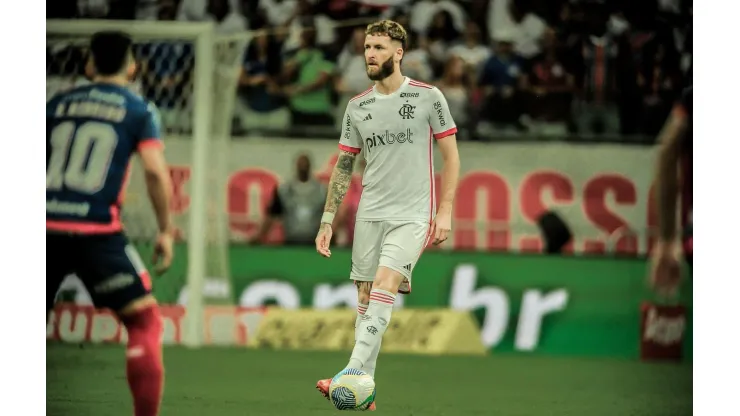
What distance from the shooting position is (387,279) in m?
6.15

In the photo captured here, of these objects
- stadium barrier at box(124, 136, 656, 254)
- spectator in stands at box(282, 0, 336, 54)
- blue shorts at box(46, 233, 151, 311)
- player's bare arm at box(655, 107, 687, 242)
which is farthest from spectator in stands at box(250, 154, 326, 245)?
blue shorts at box(46, 233, 151, 311)

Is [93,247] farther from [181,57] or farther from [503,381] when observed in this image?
[181,57]

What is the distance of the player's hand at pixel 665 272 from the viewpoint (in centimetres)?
1092

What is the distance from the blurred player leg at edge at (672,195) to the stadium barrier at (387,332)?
5.53 feet

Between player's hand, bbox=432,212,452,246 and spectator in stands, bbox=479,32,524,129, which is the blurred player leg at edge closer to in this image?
spectator in stands, bbox=479,32,524,129

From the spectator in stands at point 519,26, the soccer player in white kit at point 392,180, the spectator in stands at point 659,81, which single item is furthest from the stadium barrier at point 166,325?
the soccer player in white kit at point 392,180

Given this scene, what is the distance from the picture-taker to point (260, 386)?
799cm

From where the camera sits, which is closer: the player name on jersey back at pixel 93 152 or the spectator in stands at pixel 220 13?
the player name on jersey back at pixel 93 152

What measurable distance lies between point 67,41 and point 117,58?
444cm

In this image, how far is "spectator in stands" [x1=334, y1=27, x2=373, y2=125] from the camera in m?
11.5

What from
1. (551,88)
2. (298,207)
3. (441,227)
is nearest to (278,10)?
(298,207)

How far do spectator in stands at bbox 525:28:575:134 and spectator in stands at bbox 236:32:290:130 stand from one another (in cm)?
226

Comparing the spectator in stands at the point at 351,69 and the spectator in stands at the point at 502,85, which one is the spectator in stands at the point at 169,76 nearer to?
the spectator in stands at the point at 351,69

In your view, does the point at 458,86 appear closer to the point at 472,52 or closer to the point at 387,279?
the point at 472,52
